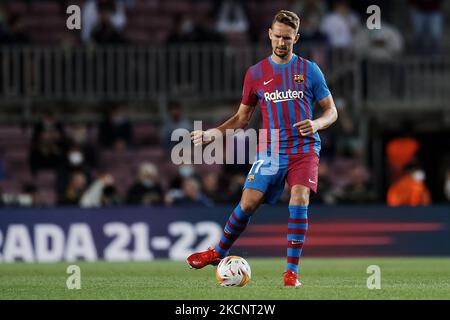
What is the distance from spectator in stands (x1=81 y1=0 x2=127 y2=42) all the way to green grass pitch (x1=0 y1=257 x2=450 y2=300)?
7085 millimetres

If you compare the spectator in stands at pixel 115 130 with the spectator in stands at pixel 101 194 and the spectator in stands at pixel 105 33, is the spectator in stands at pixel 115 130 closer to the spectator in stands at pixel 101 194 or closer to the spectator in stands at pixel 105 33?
the spectator in stands at pixel 105 33

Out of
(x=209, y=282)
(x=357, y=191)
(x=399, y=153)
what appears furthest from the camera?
(x=399, y=153)

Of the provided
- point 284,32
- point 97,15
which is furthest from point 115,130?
point 284,32

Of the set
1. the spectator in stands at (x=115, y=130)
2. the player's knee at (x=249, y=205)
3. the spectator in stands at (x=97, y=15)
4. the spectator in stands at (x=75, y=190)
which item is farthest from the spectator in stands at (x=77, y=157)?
the player's knee at (x=249, y=205)

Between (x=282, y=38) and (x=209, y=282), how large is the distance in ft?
7.98

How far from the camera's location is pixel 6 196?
20156 mm

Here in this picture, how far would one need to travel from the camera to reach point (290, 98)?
11.2m

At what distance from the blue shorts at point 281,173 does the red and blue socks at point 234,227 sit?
0.25 m

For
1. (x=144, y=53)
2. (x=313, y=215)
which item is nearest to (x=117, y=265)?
(x=313, y=215)

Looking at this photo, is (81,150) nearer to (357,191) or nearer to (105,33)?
(105,33)

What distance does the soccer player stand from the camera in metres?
11.0

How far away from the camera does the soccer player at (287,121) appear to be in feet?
36.0
